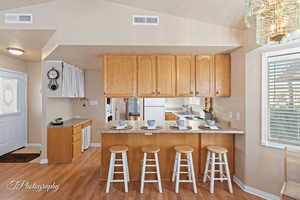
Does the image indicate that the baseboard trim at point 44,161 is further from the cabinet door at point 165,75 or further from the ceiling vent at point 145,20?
the ceiling vent at point 145,20

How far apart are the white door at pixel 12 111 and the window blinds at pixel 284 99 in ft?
18.9

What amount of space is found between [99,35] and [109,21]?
272 mm

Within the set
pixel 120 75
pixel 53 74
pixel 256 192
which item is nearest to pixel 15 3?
pixel 53 74

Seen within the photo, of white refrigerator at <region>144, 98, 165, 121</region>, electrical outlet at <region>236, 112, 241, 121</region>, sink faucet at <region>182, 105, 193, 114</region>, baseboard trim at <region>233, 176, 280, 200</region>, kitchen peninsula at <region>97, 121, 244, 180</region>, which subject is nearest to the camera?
baseboard trim at <region>233, 176, 280, 200</region>

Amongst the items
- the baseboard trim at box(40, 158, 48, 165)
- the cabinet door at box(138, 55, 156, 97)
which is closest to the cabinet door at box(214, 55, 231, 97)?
the cabinet door at box(138, 55, 156, 97)

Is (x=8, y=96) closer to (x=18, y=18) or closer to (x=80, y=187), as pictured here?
(x=18, y=18)

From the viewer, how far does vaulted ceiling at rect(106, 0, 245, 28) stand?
2105 millimetres

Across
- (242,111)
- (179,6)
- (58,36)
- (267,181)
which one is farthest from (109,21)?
(267,181)

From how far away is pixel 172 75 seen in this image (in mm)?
2881

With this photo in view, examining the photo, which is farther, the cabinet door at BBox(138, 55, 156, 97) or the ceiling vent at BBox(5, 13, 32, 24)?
the cabinet door at BBox(138, 55, 156, 97)

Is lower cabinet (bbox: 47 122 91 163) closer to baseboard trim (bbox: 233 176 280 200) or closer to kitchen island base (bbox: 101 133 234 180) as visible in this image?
kitchen island base (bbox: 101 133 234 180)

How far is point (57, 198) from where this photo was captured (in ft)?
7.47

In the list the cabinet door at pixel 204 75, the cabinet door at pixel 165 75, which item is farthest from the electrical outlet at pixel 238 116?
the cabinet door at pixel 165 75

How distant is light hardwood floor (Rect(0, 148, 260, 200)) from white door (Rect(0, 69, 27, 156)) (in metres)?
1.08
